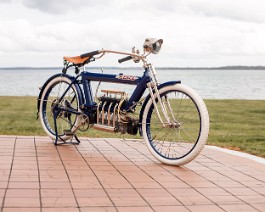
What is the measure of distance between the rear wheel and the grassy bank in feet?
3.15

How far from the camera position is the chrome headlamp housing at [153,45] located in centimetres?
578

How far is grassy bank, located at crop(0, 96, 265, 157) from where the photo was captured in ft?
25.9

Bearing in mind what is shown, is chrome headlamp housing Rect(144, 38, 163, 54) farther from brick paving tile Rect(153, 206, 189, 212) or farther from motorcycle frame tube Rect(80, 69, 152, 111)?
brick paving tile Rect(153, 206, 189, 212)

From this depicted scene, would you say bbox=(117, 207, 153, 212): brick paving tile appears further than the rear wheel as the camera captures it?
No

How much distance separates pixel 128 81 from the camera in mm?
5930

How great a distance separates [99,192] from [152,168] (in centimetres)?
122

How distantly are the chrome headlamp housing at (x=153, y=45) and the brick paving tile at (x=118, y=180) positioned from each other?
125cm

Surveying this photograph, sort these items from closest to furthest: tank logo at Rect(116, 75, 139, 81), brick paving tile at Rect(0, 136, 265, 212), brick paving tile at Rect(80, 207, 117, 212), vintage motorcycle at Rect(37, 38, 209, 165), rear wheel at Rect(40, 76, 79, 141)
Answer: brick paving tile at Rect(80, 207, 117, 212) → brick paving tile at Rect(0, 136, 265, 212) → vintage motorcycle at Rect(37, 38, 209, 165) → tank logo at Rect(116, 75, 139, 81) → rear wheel at Rect(40, 76, 79, 141)

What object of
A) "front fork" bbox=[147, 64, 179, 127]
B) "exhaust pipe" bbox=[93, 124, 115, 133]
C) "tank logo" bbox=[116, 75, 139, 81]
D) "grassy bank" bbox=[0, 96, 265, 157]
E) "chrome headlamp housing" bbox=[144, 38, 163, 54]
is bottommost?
"grassy bank" bbox=[0, 96, 265, 157]

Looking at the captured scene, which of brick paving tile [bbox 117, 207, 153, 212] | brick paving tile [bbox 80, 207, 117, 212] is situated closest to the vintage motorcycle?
brick paving tile [bbox 117, 207, 153, 212]

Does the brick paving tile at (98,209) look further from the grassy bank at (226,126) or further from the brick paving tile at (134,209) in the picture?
the grassy bank at (226,126)

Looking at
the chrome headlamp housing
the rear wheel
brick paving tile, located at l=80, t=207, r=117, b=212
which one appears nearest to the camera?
brick paving tile, located at l=80, t=207, r=117, b=212

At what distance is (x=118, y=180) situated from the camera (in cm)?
475

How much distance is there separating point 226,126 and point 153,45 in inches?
208
